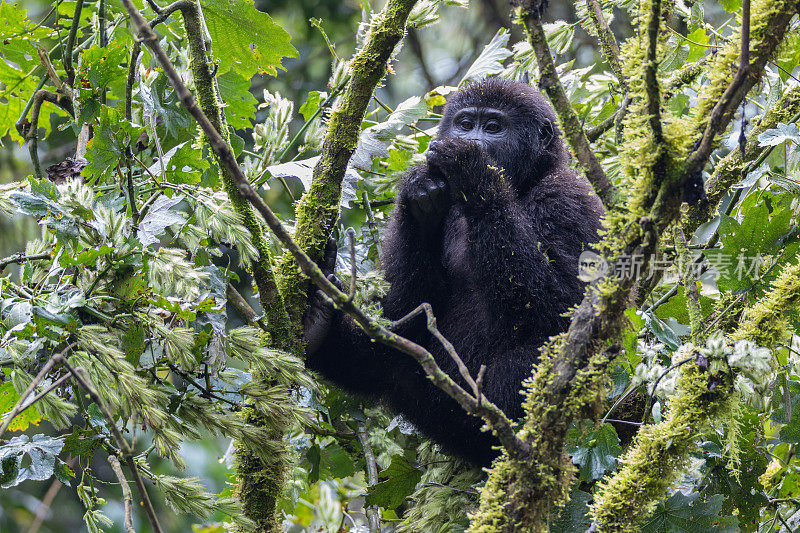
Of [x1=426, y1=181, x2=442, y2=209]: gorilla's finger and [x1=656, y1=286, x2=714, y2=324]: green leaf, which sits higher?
[x1=426, y1=181, x2=442, y2=209]: gorilla's finger

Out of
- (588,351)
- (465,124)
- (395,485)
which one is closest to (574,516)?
(588,351)

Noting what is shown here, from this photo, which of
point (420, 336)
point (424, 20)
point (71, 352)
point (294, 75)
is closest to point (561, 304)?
point (420, 336)

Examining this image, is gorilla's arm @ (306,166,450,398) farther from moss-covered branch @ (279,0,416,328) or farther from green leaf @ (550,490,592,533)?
green leaf @ (550,490,592,533)

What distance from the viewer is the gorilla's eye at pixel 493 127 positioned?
12.5 feet

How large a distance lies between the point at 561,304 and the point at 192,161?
1.55 metres

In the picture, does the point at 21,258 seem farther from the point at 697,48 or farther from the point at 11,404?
the point at 697,48

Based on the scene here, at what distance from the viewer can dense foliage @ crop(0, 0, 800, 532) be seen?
5.85ft

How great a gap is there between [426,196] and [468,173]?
8.0 inches

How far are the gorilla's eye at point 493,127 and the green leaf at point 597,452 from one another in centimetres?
197

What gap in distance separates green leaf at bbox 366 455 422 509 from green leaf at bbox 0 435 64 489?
1253 mm

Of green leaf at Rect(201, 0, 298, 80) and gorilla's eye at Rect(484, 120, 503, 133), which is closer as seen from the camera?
green leaf at Rect(201, 0, 298, 80)

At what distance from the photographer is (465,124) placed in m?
3.88

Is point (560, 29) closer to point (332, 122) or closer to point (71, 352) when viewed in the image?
point (332, 122)

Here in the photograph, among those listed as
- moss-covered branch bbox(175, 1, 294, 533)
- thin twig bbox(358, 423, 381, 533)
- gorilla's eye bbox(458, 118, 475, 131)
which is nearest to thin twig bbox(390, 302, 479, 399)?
moss-covered branch bbox(175, 1, 294, 533)
